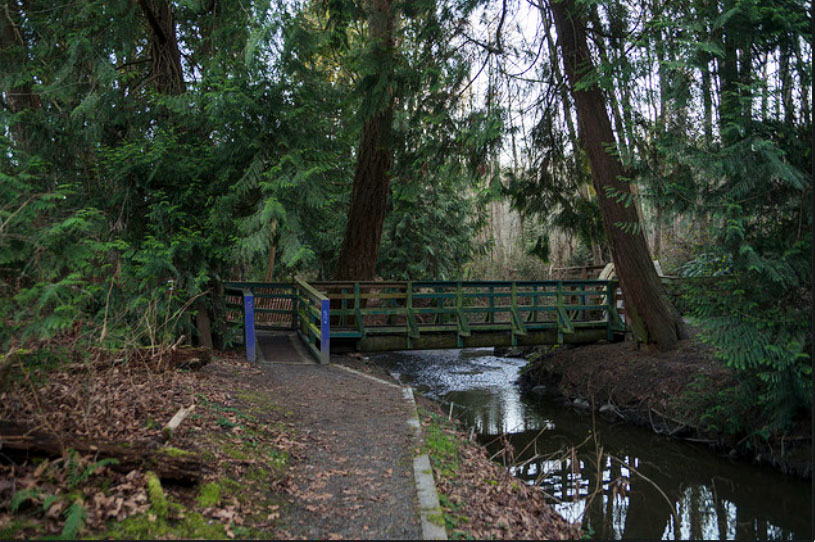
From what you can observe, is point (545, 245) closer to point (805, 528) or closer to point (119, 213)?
point (805, 528)

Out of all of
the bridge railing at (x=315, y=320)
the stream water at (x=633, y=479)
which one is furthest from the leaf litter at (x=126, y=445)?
Result: the bridge railing at (x=315, y=320)

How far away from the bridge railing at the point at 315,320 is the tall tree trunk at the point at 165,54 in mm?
4600

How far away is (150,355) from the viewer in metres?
6.31

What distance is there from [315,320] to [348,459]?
6.11 meters

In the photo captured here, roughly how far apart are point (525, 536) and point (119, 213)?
8154 millimetres

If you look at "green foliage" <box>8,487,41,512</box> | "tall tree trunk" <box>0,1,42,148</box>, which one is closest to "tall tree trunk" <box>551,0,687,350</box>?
"green foliage" <box>8,487,41,512</box>

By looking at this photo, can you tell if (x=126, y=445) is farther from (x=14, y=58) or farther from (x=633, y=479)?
(x=14, y=58)

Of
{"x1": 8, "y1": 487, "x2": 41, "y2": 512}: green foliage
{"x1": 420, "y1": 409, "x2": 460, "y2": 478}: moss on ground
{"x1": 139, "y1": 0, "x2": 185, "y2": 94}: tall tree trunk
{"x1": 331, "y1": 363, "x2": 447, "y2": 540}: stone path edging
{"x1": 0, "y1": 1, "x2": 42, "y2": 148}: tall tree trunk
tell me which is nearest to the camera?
{"x1": 8, "y1": 487, "x2": 41, "y2": 512}: green foliage

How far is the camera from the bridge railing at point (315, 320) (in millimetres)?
→ 10055

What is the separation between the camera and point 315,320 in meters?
11.1

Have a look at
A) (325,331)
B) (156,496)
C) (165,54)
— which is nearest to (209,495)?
(156,496)

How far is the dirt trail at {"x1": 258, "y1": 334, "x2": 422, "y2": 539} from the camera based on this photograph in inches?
151

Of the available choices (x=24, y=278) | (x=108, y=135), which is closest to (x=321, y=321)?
(x=108, y=135)

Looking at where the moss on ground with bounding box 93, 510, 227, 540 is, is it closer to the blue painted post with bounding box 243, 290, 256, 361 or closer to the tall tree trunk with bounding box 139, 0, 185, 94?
the blue painted post with bounding box 243, 290, 256, 361
